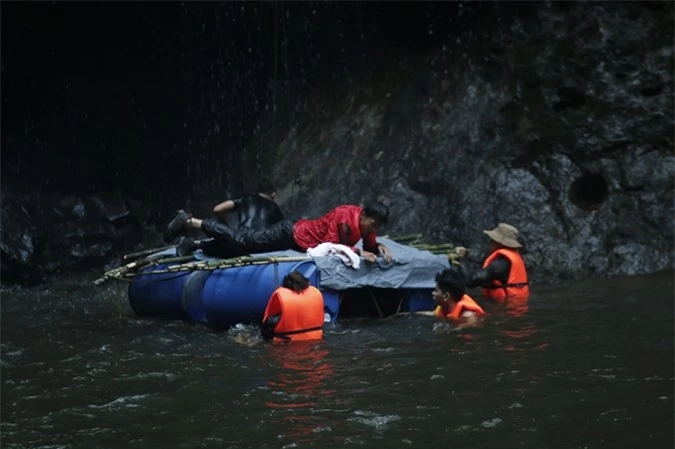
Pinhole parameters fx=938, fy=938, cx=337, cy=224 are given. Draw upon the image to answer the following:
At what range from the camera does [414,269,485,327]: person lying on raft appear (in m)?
8.56

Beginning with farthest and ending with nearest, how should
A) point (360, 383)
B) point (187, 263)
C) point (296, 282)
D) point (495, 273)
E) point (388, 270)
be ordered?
point (495, 273) → point (187, 263) → point (388, 270) → point (296, 282) → point (360, 383)

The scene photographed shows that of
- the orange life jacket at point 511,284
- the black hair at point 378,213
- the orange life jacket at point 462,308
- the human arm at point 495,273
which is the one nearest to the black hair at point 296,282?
the black hair at point 378,213

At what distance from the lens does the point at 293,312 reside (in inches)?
313

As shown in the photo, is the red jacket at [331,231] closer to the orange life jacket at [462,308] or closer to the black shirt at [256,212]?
the orange life jacket at [462,308]

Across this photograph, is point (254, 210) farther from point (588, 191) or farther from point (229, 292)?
point (588, 191)

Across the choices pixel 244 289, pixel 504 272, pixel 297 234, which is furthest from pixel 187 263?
pixel 504 272

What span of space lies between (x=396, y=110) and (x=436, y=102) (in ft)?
2.13

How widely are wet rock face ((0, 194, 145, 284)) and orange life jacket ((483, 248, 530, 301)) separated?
6.56m

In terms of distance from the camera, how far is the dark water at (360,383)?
214 inches

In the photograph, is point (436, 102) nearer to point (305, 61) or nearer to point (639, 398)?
point (305, 61)

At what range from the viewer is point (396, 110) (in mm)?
13938

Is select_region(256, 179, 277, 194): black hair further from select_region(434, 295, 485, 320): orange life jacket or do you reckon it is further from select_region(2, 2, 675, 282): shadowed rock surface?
select_region(434, 295, 485, 320): orange life jacket

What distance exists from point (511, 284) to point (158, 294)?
3.68 metres

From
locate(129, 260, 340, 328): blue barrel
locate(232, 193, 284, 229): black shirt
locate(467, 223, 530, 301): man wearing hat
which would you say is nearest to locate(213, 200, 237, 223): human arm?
locate(232, 193, 284, 229): black shirt
